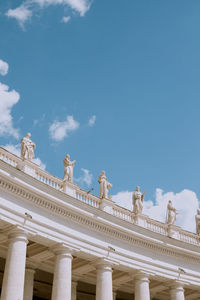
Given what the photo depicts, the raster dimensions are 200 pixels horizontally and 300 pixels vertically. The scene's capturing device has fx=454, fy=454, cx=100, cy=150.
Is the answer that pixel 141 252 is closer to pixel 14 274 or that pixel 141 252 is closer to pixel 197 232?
pixel 197 232

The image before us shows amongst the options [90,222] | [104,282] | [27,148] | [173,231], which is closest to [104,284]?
[104,282]

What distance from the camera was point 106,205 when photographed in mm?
51938

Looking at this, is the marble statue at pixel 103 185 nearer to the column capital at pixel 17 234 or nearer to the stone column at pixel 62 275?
the stone column at pixel 62 275

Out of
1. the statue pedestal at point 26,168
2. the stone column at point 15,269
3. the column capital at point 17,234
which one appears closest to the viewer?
the stone column at point 15,269

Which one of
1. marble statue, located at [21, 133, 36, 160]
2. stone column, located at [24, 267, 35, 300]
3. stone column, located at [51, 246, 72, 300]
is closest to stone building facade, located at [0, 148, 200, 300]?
stone column, located at [51, 246, 72, 300]

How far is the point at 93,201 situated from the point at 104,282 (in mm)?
9321

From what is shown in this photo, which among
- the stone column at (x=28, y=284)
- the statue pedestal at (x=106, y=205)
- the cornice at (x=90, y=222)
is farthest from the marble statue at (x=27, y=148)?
the stone column at (x=28, y=284)

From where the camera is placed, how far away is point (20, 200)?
42.1 m

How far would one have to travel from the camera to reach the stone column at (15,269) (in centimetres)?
3769

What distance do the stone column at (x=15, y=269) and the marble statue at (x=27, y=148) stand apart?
334 inches

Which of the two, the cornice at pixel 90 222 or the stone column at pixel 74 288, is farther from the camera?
the stone column at pixel 74 288

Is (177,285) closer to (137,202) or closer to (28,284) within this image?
(137,202)

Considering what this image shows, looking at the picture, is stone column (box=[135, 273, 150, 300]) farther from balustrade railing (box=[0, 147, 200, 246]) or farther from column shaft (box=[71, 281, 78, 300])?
column shaft (box=[71, 281, 78, 300])

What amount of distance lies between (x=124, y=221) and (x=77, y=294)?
13.7 meters
